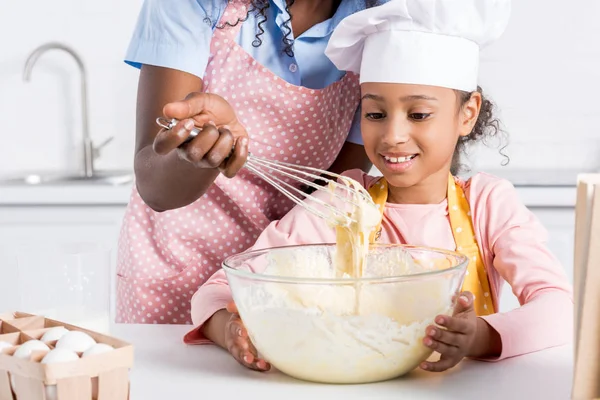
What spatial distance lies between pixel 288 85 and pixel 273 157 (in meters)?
0.12

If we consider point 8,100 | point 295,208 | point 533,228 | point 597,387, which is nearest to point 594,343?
point 597,387

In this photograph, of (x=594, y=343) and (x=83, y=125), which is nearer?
(x=594, y=343)

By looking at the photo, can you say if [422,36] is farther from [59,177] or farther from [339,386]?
[59,177]

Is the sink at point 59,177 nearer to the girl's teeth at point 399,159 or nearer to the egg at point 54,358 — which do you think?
the girl's teeth at point 399,159

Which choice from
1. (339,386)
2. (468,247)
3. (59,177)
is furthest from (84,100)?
(339,386)

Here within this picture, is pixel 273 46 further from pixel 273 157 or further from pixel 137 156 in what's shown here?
pixel 137 156

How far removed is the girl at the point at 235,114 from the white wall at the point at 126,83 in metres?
1.34

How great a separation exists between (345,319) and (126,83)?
6.87 feet

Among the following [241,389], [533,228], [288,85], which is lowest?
[241,389]

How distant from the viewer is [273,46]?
1.37 m

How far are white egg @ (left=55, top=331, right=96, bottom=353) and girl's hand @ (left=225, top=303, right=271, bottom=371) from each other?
0.24 metres

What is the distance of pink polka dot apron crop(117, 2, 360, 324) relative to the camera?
4.45 feet

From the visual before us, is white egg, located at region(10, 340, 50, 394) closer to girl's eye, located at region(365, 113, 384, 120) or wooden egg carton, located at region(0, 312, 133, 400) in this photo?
wooden egg carton, located at region(0, 312, 133, 400)

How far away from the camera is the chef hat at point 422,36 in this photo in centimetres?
121
